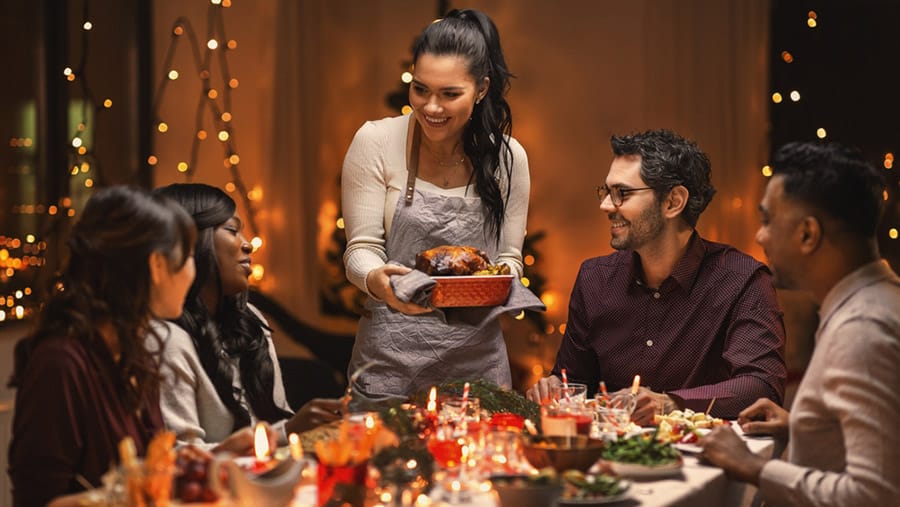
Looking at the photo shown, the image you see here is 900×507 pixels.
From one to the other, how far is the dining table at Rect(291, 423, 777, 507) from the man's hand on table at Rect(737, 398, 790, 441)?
0.03 m

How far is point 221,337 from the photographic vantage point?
3.24 m

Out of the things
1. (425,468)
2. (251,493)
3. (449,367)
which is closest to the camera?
(251,493)

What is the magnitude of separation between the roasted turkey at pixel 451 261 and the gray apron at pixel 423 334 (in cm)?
27

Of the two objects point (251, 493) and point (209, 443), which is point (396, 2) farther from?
point (251, 493)

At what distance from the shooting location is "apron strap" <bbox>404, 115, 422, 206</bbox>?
140 inches

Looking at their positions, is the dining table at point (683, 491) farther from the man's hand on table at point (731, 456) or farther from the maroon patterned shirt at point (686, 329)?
the maroon patterned shirt at point (686, 329)

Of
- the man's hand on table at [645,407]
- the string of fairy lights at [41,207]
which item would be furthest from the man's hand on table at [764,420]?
the string of fairy lights at [41,207]

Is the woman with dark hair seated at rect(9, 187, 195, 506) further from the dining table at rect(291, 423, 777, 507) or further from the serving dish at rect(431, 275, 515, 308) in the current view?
the serving dish at rect(431, 275, 515, 308)

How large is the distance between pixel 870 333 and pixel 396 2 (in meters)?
5.90

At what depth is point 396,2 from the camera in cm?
782

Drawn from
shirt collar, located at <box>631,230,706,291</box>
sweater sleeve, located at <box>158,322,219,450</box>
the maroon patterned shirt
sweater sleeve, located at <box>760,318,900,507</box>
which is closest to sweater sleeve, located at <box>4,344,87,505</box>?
sweater sleeve, located at <box>158,322,219,450</box>

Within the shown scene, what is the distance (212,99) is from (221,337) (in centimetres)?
398

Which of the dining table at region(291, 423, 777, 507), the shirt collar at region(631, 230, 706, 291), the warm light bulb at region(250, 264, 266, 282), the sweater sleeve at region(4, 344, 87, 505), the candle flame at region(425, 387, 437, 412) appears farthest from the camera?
the warm light bulb at region(250, 264, 266, 282)

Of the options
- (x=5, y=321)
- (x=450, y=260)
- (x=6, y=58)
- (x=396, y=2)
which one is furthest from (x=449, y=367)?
(x=396, y=2)
